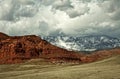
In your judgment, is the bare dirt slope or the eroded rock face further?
the eroded rock face

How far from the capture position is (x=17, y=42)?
190125 mm

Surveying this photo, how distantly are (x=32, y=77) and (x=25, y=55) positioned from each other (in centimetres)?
13409

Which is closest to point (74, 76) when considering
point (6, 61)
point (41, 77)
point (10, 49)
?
point (41, 77)

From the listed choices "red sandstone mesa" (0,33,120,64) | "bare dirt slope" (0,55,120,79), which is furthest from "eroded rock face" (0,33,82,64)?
"bare dirt slope" (0,55,120,79)

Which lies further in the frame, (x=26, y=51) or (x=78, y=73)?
(x=26, y=51)

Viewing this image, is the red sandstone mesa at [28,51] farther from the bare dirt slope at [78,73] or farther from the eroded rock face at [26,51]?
the bare dirt slope at [78,73]

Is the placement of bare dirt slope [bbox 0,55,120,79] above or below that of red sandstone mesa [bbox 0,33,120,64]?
below

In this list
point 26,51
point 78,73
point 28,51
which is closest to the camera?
point 78,73

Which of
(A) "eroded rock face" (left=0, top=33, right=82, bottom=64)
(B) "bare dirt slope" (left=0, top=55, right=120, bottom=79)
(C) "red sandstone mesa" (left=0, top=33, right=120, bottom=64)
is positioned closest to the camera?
(B) "bare dirt slope" (left=0, top=55, right=120, bottom=79)

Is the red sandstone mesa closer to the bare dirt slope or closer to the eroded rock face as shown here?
the eroded rock face

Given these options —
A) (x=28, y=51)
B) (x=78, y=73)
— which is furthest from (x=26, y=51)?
(x=78, y=73)

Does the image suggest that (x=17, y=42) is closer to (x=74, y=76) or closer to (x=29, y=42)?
(x=29, y=42)

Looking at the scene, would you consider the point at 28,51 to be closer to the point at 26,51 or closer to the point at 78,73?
the point at 26,51

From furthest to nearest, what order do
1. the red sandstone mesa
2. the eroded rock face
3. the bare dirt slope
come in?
the eroded rock face < the red sandstone mesa < the bare dirt slope
